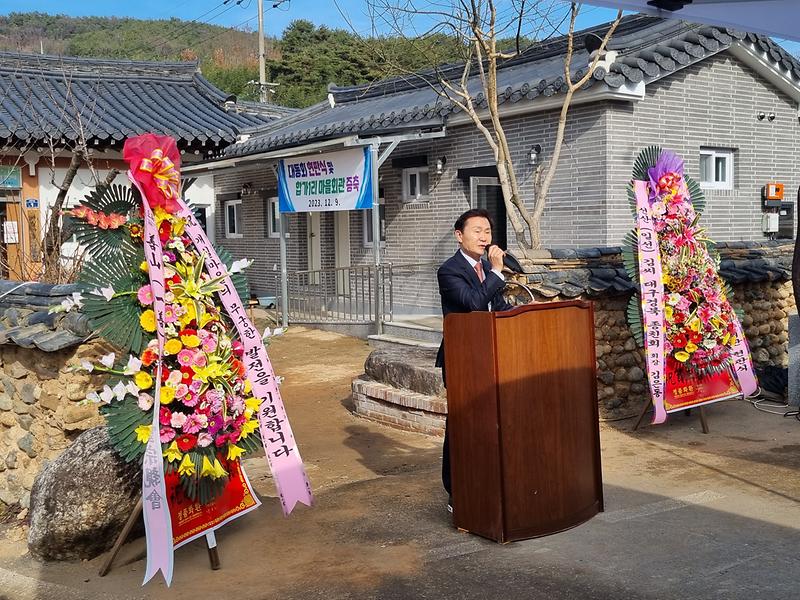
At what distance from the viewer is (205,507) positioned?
4.89 meters

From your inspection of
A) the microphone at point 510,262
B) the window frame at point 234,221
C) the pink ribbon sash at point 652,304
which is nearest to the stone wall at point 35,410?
the microphone at point 510,262

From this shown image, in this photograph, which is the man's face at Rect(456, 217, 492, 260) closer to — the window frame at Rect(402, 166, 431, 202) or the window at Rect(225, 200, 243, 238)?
the window frame at Rect(402, 166, 431, 202)

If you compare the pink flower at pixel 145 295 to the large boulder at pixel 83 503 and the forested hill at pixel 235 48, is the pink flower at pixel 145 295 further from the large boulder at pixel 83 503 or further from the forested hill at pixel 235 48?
the forested hill at pixel 235 48

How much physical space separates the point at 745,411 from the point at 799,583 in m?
4.68

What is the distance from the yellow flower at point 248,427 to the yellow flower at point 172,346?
A: 1.95ft

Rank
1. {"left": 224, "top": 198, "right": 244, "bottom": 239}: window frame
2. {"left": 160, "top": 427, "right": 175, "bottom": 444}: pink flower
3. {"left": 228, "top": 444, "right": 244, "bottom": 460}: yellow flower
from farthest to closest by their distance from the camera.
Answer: {"left": 224, "top": 198, "right": 244, "bottom": 239}: window frame < {"left": 228, "top": 444, "right": 244, "bottom": 460}: yellow flower < {"left": 160, "top": 427, "right": 175, "bottom": 444}: pink flower

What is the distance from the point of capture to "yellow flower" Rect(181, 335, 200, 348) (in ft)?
15.2

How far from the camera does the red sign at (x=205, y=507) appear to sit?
4.71 meters

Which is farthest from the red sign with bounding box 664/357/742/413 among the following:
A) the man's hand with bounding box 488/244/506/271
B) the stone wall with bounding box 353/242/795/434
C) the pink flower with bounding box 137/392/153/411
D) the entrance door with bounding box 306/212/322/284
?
the entrance door with bounding box 306/212/322/284

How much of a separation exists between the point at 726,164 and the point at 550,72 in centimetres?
303

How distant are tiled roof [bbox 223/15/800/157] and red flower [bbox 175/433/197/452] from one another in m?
7.84

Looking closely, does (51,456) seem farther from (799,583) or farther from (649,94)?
(649,94)

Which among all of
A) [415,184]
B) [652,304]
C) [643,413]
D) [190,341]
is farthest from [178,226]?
[415,184]

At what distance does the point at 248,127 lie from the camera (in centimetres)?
1499
